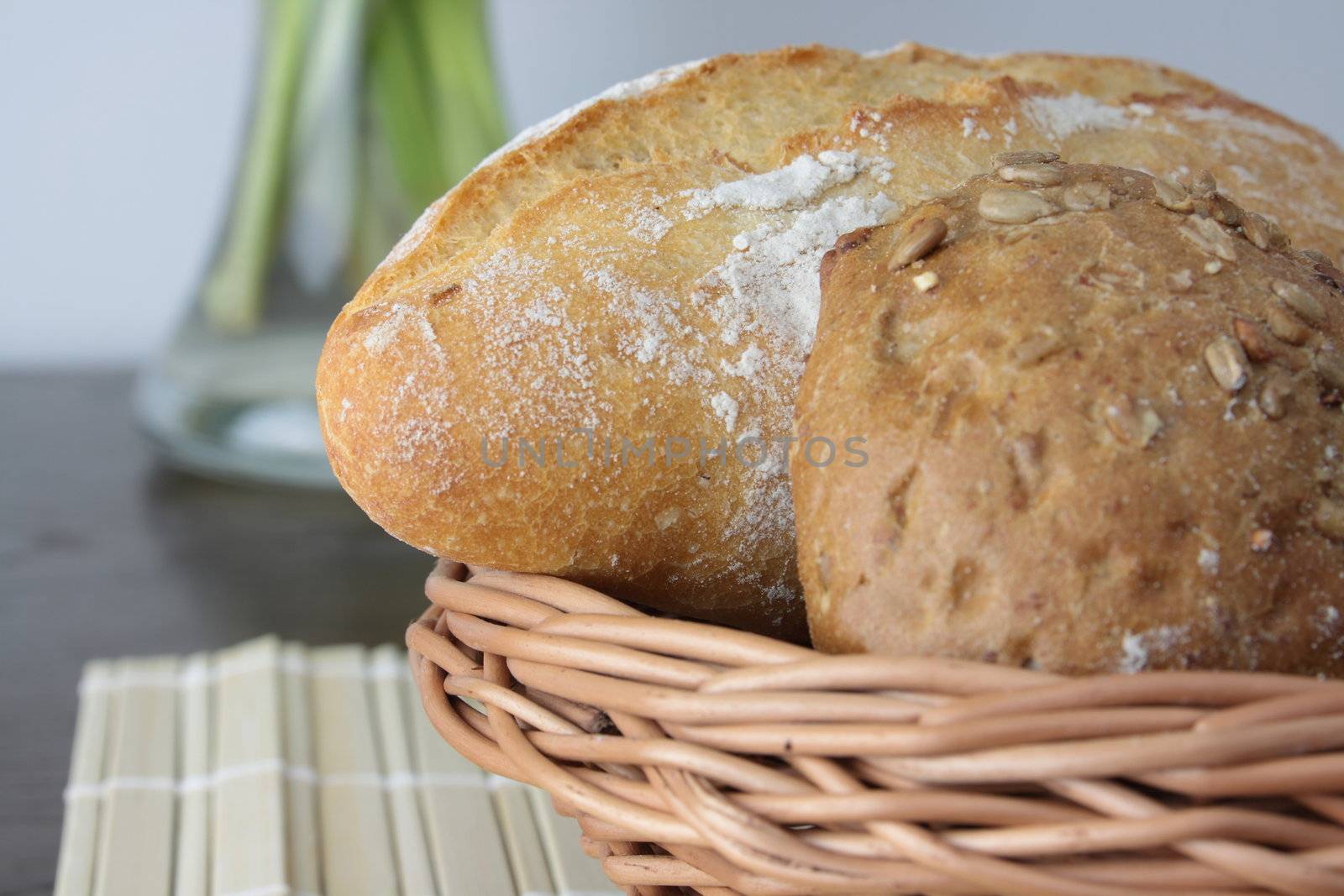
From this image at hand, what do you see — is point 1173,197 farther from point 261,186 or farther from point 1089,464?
point 261,186

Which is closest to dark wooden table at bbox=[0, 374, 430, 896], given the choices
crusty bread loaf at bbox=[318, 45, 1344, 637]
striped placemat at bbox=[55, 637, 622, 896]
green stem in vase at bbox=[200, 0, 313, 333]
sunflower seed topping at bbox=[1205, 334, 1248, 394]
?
striped placemat at bbox=[55, 637, 622, 896]

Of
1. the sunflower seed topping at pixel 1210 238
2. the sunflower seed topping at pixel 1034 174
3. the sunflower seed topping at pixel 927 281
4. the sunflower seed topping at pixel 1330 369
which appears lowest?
the sunflower seed topping at pixel 1330 369

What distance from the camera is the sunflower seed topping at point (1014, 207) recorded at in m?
0.79

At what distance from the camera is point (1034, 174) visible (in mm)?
822

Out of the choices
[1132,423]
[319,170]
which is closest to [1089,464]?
[1132,423]

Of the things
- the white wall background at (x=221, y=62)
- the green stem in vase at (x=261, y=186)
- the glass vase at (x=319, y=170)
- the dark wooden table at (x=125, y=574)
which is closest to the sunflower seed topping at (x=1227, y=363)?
the dark wooden table at (x=125, y=574)

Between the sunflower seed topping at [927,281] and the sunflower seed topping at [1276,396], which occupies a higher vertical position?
the sunflower seed topping at [927,281]

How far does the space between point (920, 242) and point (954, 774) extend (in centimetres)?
33

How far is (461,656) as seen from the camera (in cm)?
81

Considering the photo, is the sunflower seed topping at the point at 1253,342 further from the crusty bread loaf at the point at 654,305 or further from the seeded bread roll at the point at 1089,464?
the crusty bread loaf at the point at 654,305

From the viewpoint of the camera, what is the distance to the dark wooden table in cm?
129

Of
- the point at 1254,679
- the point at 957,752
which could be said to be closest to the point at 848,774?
the point at 957,752

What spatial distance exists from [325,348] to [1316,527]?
61 centimetres

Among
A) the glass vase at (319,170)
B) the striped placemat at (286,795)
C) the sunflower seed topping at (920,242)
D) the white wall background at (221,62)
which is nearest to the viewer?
the sunflower seed topping at (920,242)
